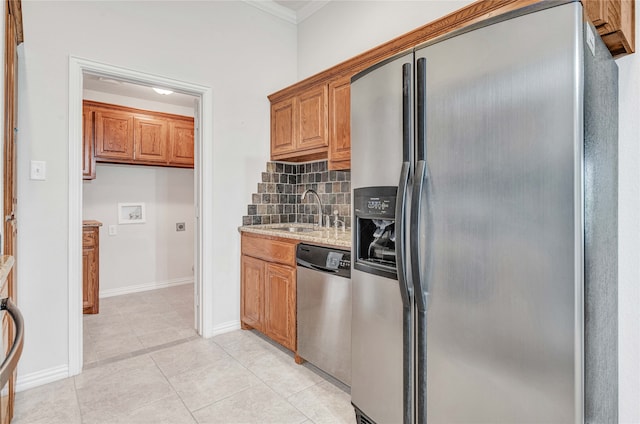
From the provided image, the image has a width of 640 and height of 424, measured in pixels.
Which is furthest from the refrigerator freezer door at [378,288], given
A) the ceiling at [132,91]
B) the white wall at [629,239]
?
the ceiling at [132,91]

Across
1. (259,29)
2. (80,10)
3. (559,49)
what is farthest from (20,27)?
(559,49)

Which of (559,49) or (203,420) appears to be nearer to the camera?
(559,49)

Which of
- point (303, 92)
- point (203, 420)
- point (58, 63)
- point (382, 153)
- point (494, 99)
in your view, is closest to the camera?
point (494, 99)

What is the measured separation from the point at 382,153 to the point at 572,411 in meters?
1.05

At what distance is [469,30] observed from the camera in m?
1.12

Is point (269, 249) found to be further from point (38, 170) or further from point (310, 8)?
point (310, 8)

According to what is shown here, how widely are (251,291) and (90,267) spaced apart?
1859mm

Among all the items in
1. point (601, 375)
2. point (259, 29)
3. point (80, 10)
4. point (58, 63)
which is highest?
point (259, 29)

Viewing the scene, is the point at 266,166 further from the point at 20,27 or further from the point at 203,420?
the point at 203,420

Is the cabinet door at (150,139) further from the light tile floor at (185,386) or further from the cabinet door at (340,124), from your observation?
the cabinet door at (340,124)

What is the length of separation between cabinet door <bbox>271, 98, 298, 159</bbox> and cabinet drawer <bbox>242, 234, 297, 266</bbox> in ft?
2.80

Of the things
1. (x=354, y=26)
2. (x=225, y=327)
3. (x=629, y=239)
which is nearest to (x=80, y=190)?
(x=225, y=327)

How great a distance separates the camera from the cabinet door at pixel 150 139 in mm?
4246

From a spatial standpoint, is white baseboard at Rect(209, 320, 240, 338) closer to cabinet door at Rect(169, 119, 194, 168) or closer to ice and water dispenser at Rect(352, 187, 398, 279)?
ice and water dispenser at Rect(352, 187, 398, 279)
